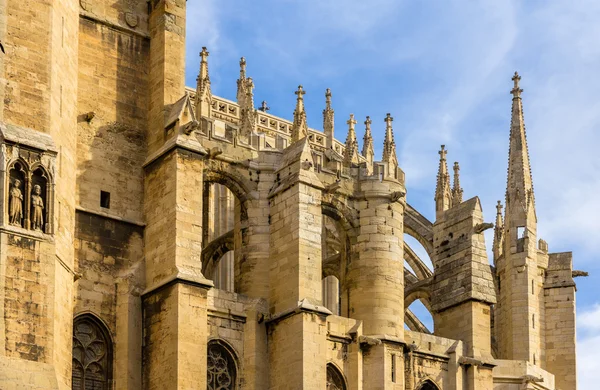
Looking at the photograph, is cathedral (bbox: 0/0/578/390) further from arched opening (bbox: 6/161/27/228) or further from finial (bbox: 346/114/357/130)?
finial (bbox: 346/114/357/130)

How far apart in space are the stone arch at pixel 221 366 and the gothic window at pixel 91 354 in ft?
9.00

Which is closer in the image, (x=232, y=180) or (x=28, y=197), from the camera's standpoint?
(x=28, y=197)

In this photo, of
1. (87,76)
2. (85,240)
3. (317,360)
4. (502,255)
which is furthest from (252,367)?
(502,255)

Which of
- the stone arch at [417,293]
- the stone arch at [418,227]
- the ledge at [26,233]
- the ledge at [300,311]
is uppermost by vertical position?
the stone arch at [418,227]

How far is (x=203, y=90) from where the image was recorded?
55406 mm

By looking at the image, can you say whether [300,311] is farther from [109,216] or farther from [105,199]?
[105,199]

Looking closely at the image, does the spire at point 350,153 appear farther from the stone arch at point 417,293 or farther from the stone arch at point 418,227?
the stone arch at point 417,293

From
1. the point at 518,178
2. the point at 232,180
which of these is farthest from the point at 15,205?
the point at 518,178

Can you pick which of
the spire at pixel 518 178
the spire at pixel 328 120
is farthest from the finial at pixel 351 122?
the spire at pixel 518 178

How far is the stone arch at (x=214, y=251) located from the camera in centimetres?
5475

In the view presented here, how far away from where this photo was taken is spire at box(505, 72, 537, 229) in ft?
195

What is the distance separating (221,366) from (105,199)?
5215mm

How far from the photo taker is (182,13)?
52062mm

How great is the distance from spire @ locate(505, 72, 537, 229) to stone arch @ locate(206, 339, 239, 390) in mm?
12955
